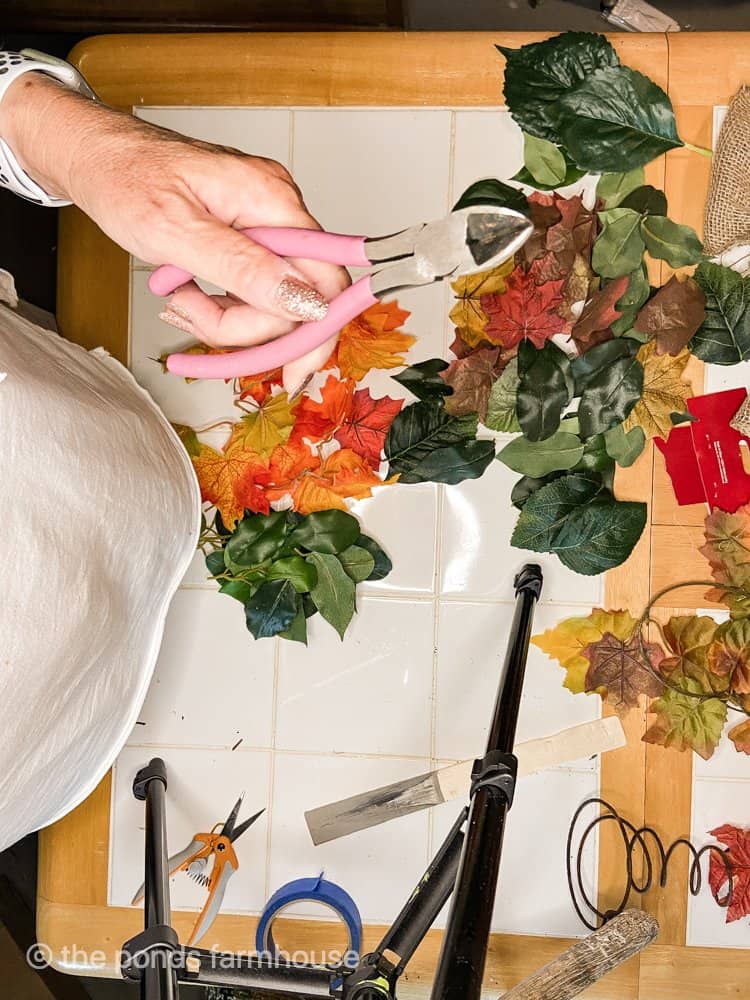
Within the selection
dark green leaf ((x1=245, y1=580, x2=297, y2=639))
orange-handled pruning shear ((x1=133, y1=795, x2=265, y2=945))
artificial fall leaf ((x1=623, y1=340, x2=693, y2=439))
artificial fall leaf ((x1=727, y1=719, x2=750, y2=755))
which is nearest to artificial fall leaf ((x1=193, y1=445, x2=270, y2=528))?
dark green leaf ((x1=245, y1=580, x2=297, y2=639))

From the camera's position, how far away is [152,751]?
129 cm

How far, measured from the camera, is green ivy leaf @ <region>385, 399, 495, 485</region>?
1232 millimetres

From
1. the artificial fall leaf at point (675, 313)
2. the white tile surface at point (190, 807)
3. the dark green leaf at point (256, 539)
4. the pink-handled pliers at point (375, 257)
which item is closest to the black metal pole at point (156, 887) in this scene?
the white tile surface at point (190, 807)

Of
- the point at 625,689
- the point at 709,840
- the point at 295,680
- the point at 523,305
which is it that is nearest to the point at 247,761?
the point at 295,680

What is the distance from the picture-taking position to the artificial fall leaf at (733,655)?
120cm

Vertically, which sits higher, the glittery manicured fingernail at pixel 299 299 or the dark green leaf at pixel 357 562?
the glittery manicured fingernail at pixel 299 299

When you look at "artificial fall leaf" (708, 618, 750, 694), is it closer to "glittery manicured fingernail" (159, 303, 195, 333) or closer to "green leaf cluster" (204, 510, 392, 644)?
"green leaf cluster" (204, 510, 392, 644)

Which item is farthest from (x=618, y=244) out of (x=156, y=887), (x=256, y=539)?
(x=156, y=887)

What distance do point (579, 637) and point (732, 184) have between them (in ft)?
2.20

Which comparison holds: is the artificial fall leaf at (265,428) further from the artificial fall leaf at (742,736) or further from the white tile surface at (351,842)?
the artificial fall leaf at (742,736)

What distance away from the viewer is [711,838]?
1.21 m

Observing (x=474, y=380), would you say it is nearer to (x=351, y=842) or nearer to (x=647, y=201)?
(x=647, y=201)

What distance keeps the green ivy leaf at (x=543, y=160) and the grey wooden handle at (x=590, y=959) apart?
1019 mm

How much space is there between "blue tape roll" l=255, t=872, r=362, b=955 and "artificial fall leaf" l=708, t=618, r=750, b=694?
63cm
